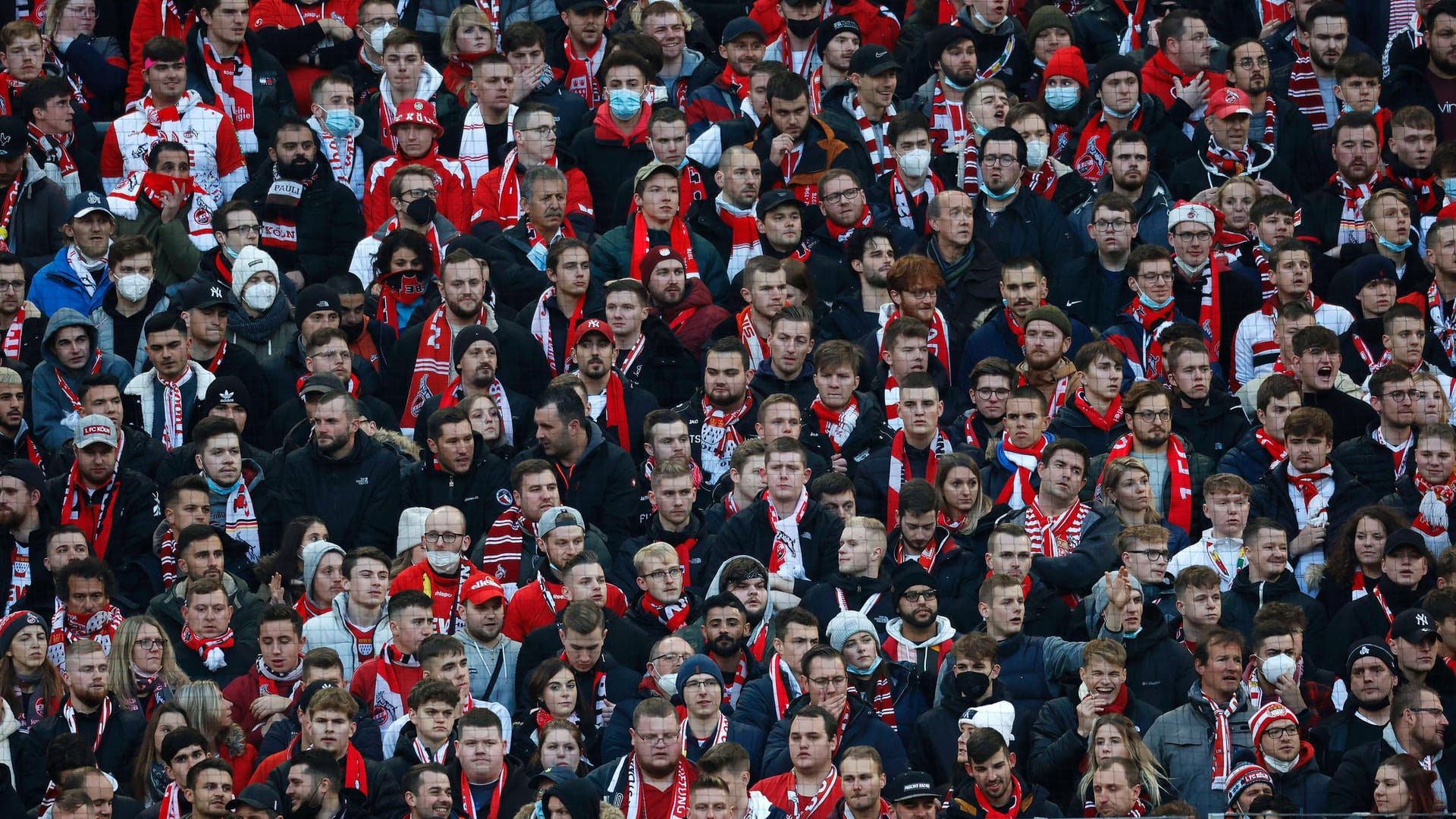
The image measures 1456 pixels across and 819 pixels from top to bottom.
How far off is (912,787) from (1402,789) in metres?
1.99

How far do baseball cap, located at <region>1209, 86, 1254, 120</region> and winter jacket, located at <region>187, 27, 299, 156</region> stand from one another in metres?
5.31

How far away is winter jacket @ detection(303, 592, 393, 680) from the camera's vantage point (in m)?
11.8

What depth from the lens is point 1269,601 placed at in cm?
1173

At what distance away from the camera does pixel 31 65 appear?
15461 millimetres

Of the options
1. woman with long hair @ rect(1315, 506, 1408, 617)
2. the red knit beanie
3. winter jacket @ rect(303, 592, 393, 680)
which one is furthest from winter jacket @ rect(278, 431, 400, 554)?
the red knit beanie

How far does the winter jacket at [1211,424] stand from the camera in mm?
12969

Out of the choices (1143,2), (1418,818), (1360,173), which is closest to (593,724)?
(1418,818)

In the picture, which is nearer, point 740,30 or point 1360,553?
point 1360,553

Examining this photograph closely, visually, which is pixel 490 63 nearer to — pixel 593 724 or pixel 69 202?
pixel 69 202

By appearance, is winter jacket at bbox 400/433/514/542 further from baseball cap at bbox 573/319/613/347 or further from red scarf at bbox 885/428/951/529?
red scarf at bbox 885/428/951/529

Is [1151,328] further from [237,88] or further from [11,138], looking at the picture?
[11,138]

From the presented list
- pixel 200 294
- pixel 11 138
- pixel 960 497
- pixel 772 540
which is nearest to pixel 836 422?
pixel 960 497

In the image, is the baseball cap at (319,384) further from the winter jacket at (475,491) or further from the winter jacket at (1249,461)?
the winter jacket at (1249,461)

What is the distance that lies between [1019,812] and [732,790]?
46.4 inches
